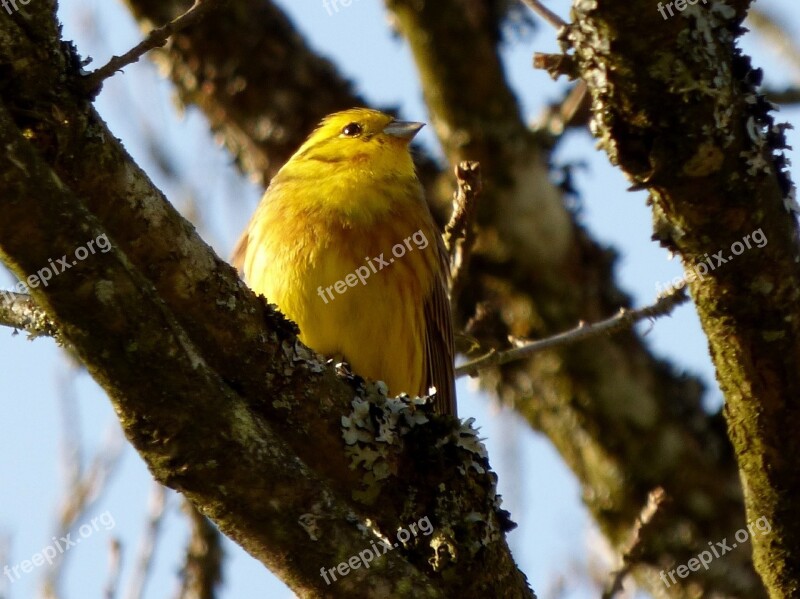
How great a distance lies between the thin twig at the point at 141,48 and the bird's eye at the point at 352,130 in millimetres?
2544

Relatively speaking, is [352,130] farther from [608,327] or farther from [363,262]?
[608,327]

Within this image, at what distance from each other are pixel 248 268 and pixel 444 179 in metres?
1.83

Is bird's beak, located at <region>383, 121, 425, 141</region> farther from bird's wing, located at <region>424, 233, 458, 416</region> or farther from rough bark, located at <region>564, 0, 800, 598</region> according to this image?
rough bark, located at <region>564, 0, 800, 598</region>

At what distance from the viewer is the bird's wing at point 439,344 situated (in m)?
4.82

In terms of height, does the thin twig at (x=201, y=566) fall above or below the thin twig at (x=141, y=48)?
below

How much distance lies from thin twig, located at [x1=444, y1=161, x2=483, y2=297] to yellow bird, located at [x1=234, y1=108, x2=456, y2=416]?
0.73 feet

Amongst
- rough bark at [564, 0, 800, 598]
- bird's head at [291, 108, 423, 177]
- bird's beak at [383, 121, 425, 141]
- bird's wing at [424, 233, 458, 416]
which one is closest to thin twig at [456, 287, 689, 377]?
rough bark at [564, 0, 800, 598]

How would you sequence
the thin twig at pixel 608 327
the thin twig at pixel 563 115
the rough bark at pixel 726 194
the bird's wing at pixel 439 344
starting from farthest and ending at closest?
the thin twig at pixel 563 115, the bird's wing at pixel 439 344, the thin twig at pixel 608 327, the rough bark at pixel 726 194

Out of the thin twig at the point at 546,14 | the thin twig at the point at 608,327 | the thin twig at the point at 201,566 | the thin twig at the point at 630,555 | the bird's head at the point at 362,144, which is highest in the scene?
the bird's head at the point at 362,144

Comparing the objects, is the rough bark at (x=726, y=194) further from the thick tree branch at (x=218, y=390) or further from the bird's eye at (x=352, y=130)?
the bird's eye at (x=352, y=130)

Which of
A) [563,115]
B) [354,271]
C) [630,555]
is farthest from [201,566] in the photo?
[563,115]

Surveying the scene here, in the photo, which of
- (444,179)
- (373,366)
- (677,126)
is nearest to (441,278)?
(373,366)

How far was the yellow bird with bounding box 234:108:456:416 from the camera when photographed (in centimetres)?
445

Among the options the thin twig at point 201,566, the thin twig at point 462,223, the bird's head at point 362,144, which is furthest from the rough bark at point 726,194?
the bird's head at point 362,144
